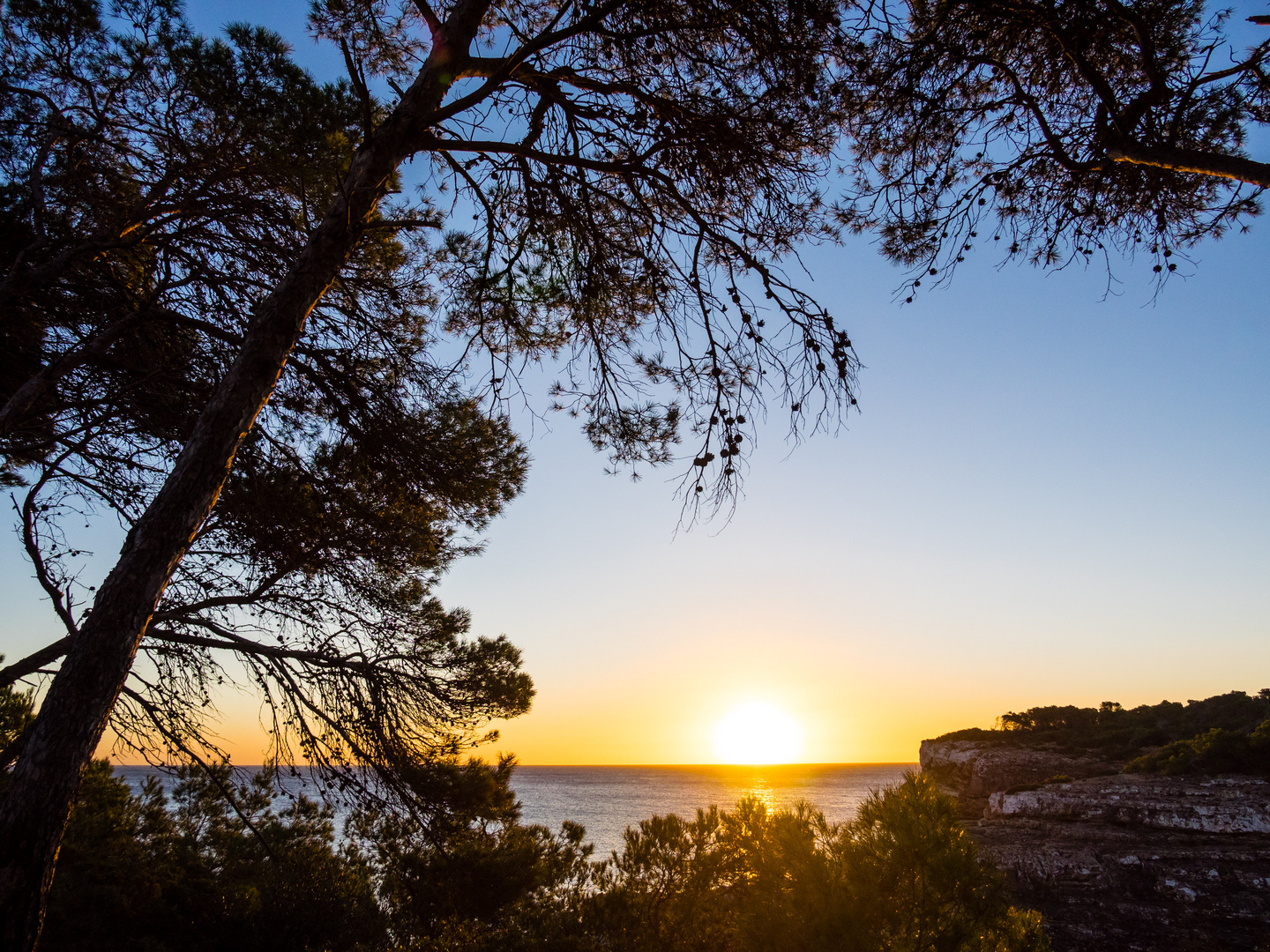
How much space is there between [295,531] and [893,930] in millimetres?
6982

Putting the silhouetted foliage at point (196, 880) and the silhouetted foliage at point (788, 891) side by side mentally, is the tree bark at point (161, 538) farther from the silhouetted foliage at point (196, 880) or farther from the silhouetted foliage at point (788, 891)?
the silhouetted foliage at point (788, 891)

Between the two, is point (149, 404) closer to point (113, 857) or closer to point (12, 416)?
point (12, 416)

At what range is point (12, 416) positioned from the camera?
118 inches

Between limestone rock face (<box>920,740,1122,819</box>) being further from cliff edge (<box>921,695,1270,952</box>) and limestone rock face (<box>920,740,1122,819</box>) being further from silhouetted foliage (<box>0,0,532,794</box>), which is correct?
silhouetted foliage (<box>0,0,532,794</box>)

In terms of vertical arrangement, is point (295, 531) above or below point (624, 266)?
below

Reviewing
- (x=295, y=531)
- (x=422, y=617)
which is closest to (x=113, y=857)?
(x=422, y=617)

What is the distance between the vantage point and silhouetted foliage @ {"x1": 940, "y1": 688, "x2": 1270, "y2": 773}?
502 inches

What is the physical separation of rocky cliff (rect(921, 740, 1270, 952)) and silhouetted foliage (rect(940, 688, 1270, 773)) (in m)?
1.25

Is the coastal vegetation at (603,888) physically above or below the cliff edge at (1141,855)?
above

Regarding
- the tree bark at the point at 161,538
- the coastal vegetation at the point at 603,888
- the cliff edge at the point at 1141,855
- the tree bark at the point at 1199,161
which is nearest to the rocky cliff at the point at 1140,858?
the cliff edge at the point at 1141,855

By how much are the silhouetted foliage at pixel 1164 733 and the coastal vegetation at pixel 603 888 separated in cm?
1092

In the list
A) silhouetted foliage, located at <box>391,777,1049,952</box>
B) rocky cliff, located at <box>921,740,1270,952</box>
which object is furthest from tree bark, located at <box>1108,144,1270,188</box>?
rocky cliff, located at <box>921,740,1270,952</box>

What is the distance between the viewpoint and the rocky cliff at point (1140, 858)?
8.77 meters

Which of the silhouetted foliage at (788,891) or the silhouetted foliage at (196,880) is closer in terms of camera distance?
the silhouetted foliage at (788,891)
